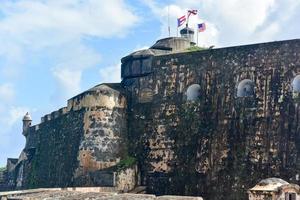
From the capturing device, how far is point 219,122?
23.5 metres

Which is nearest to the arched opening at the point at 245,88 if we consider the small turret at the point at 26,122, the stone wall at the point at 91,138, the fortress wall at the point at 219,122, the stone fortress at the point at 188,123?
the stone fortress at the point at 188,123

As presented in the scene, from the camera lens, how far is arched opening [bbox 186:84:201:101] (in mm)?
24594

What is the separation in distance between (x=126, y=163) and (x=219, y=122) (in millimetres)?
4696

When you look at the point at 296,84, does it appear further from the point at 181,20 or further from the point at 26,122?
the point at 26,122

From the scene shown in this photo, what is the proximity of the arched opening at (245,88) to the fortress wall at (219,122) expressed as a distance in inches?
6.9

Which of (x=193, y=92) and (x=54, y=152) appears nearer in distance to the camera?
(x=193, y=92)

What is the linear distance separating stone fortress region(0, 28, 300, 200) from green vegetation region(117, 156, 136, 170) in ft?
0.14

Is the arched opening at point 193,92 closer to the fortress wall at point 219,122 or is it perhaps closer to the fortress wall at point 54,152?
the fortress wall at point 219,122

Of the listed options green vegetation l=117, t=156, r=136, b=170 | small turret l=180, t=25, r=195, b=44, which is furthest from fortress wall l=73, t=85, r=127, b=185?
small turret l=180, t=25, r=195, b=44

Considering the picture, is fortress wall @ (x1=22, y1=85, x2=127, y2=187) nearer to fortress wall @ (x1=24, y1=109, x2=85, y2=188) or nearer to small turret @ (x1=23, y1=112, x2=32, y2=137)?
fortress wall @ (x1=24, y1=109, x2=85, y2=188)

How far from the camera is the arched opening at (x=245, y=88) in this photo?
23016 mm

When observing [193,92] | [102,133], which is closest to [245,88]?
[193,92]

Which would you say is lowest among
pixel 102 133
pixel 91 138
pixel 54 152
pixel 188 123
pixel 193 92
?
pixel 54 152

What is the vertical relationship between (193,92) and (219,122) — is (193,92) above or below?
above
